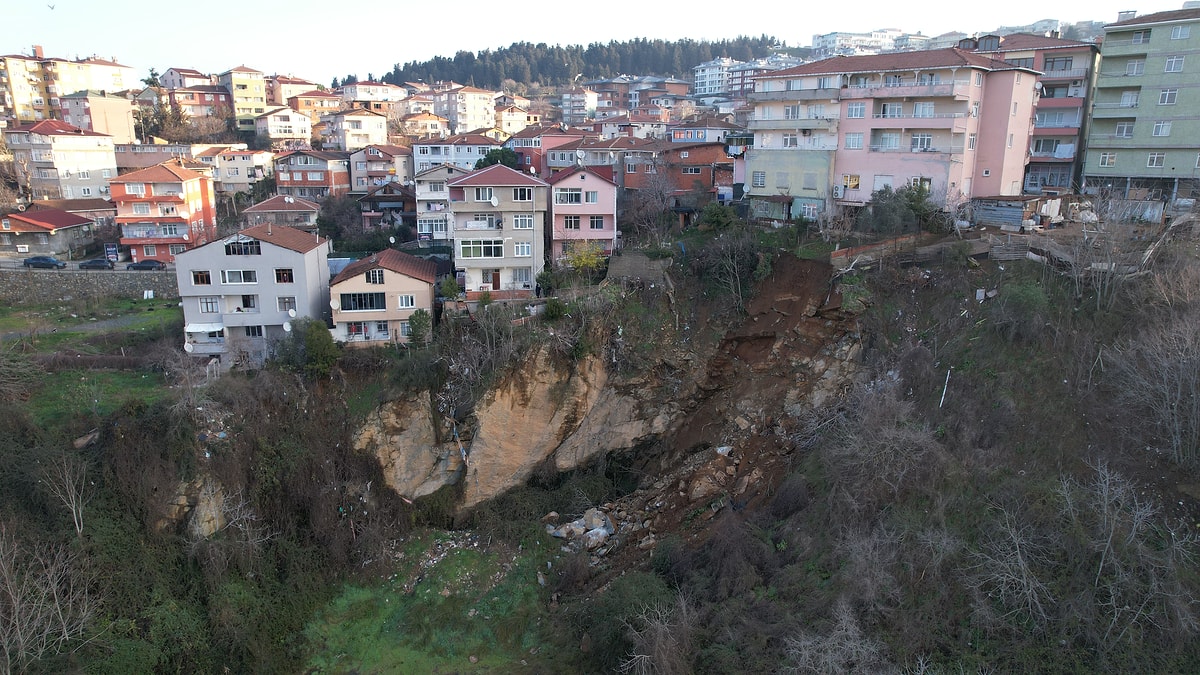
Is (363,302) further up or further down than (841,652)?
further up

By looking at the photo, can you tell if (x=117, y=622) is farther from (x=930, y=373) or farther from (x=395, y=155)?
(x=395, y=155)

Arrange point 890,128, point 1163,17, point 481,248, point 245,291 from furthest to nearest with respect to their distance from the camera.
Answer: point 1163,17, point 890,128, point 481,248, point 245,291

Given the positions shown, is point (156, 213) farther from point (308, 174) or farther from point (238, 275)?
point (238, 275)

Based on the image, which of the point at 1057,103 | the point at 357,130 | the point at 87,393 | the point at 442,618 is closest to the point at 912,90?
the point at 1057,103

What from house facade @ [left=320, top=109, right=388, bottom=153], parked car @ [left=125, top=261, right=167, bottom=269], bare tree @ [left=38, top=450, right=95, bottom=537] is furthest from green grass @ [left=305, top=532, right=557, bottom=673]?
house facade @ [left=320, top=109, right=388, bottom=153]

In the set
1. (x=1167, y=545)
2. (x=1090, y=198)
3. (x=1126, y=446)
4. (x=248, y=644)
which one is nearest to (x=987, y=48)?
(x=1090, y=198)

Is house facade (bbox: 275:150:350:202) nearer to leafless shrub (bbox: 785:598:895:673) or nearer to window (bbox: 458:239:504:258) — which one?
window (bbox: 458:239:504:258)
